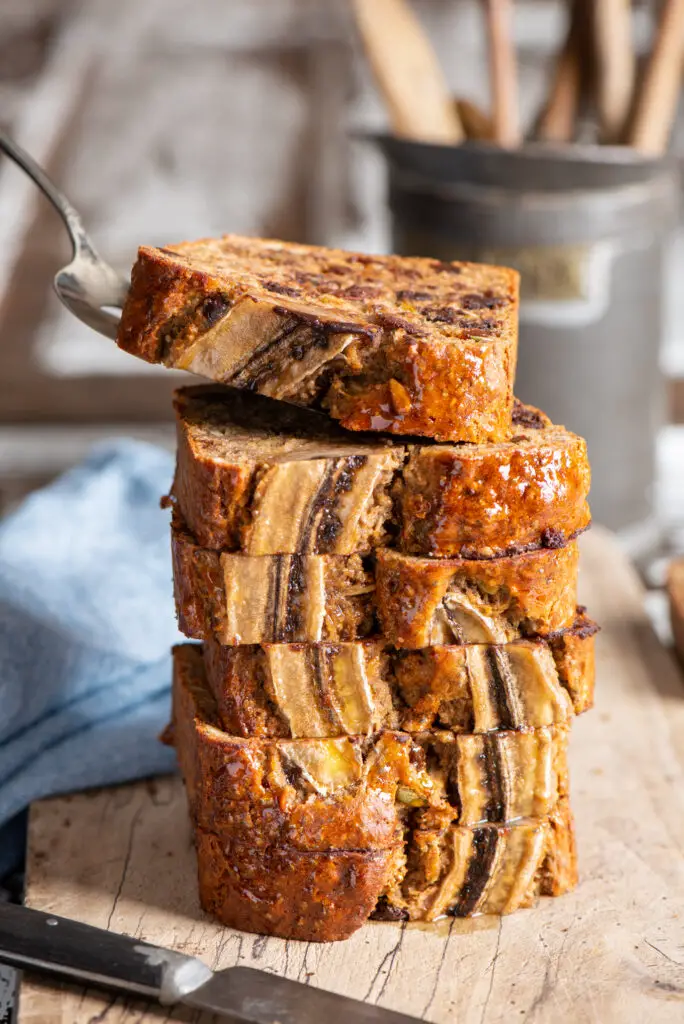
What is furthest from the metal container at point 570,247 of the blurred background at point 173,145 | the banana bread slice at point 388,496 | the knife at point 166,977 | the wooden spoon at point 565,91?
the knife at point 166,977

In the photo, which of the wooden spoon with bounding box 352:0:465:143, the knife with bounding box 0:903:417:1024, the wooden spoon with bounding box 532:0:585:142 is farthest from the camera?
the wooden spoon with bounding box 532:0:585:142

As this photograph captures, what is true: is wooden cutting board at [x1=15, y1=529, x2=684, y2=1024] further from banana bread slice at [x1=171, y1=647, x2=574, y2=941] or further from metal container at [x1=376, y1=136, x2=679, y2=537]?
metal container at [x1=376, y1=136, x2=679, y2=537]

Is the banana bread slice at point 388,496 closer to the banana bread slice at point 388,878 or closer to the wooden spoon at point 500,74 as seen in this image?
the banana bread slice at point 388,878

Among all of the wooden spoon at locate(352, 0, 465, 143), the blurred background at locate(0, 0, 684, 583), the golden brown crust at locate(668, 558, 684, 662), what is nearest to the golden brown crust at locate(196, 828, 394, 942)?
the golden brown crust at locate(668, 558, 684, 662)

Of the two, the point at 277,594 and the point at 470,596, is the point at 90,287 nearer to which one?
the point at 277,594

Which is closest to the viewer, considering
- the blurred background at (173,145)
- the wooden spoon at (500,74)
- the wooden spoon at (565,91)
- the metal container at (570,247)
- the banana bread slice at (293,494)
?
the banana bread slice at (293,494)

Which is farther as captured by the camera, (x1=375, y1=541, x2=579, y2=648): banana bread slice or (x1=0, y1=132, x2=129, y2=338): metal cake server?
(x1=0, y1=132, x2=129, y2=338): metal cake server

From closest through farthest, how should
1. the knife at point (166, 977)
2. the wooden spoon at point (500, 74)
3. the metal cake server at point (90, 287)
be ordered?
the knife at point (166, 977) → the metal cake server at point (90, 287) → the wooden spoon at point (500, 74)
